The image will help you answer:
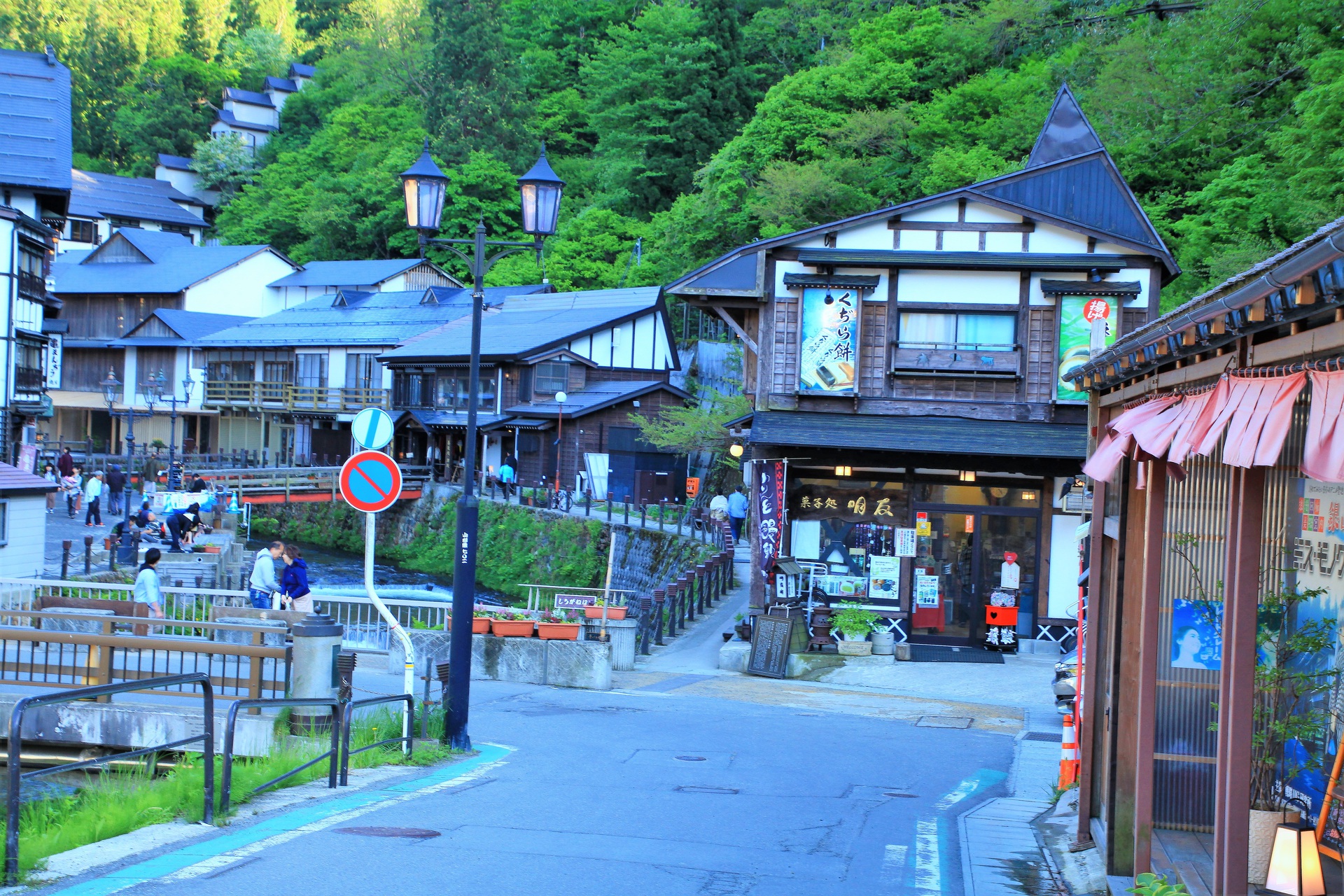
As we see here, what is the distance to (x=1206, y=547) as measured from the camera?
21.4 ft

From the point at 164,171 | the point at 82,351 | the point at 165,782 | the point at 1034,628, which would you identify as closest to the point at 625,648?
the point at 1034,628

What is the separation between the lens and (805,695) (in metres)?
17.2

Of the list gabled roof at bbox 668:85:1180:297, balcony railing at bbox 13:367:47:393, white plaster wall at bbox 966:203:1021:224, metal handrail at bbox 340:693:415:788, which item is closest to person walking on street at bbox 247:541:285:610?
metal handrail at bbox 340:693:415:788

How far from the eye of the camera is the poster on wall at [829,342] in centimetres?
2059

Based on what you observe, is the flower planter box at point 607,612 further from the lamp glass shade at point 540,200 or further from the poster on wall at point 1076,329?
the poster on wall at point 1076,329

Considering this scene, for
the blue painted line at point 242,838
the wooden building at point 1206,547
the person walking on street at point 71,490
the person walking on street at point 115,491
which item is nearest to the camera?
the wooden building at point 1206,547

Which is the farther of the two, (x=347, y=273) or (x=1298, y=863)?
(x=347, y=273)

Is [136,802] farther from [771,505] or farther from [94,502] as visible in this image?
[94,502]

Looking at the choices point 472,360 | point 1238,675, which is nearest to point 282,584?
point 472,360

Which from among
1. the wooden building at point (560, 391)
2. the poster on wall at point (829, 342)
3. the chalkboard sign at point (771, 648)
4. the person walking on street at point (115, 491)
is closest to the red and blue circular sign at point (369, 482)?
the chalkboard sign at point (771, 648)

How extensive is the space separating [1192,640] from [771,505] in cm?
1349

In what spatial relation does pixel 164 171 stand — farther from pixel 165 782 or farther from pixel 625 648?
pixel 165 782

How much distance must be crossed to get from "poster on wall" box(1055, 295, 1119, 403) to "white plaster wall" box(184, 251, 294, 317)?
52.9 meters

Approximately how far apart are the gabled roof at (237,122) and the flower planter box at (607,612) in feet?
283
